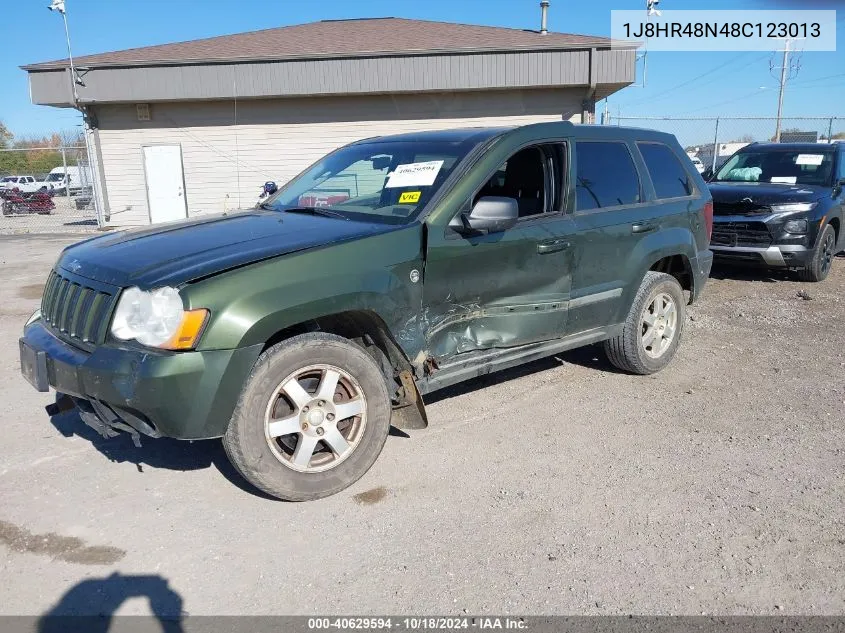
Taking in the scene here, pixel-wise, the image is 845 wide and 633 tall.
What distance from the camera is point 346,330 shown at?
372cm

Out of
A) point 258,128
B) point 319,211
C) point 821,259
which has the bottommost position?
point 821,259

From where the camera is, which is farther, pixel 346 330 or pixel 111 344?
A: pixel 346 330

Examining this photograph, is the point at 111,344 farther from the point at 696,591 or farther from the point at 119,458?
the point at 696,591

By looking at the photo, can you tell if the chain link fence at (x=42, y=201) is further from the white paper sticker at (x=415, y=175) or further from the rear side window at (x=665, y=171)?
the rear side window at (x=665, y=171)

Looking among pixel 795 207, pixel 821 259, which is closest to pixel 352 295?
pixel 795 207

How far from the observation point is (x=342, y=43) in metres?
16.7

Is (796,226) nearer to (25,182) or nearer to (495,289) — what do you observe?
(495,289)

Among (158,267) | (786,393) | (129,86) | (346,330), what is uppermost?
(129,86)

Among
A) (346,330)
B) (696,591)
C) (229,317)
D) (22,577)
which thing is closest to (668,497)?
(696,591)

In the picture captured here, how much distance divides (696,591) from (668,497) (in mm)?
783

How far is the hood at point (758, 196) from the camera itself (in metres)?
8.90

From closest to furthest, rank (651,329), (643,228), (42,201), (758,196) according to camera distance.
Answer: (643,228) < (651,329) < (758,196) < (42,201)

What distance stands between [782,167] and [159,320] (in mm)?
9592

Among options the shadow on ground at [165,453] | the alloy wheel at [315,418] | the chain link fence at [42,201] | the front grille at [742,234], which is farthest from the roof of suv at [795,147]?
the chain link fence at [42,201]
